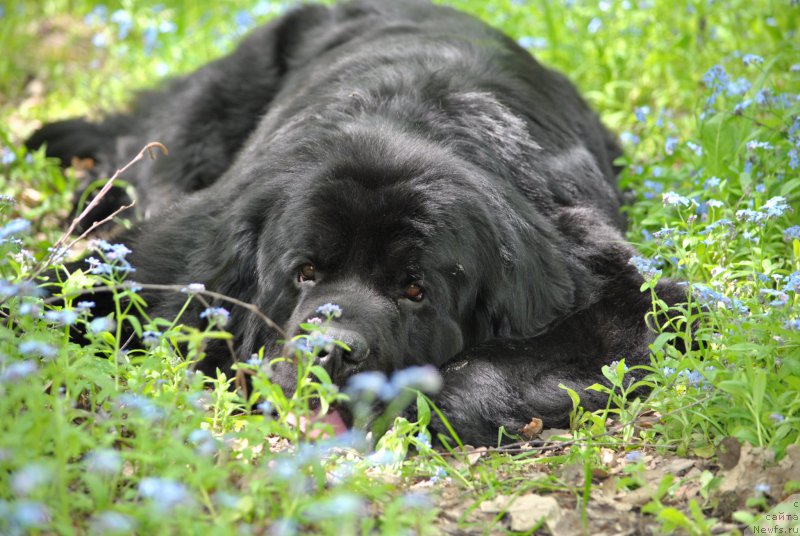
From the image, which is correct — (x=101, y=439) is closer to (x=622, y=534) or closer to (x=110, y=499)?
(x=110, y=499)

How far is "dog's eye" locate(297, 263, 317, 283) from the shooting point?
10.7 ft

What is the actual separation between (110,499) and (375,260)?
4.21 ft

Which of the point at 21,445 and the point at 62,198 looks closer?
the point at 21,445

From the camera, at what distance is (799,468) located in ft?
7.68

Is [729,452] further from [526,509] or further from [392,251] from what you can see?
[392,251]

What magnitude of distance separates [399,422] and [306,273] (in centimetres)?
79

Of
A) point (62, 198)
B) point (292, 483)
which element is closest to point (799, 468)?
point (292, 483)

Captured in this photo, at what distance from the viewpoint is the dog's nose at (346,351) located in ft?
8.96

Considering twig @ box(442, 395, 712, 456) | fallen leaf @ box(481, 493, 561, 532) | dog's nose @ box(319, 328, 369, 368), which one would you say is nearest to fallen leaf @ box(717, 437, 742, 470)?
twig @ box(442, 395, 712, 456)

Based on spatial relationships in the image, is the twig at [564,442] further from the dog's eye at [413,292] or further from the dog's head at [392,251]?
the dog's eye at [413,292]

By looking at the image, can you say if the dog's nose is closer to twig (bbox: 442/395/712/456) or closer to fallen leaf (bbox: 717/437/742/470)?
twig (bbox: 442/395/712/456)

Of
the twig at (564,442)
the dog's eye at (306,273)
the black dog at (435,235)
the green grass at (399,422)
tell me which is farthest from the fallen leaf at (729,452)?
the dog's eye at (306,273)

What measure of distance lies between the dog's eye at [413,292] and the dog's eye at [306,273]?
0.33 meters

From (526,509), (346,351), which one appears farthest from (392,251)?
(526,509)
